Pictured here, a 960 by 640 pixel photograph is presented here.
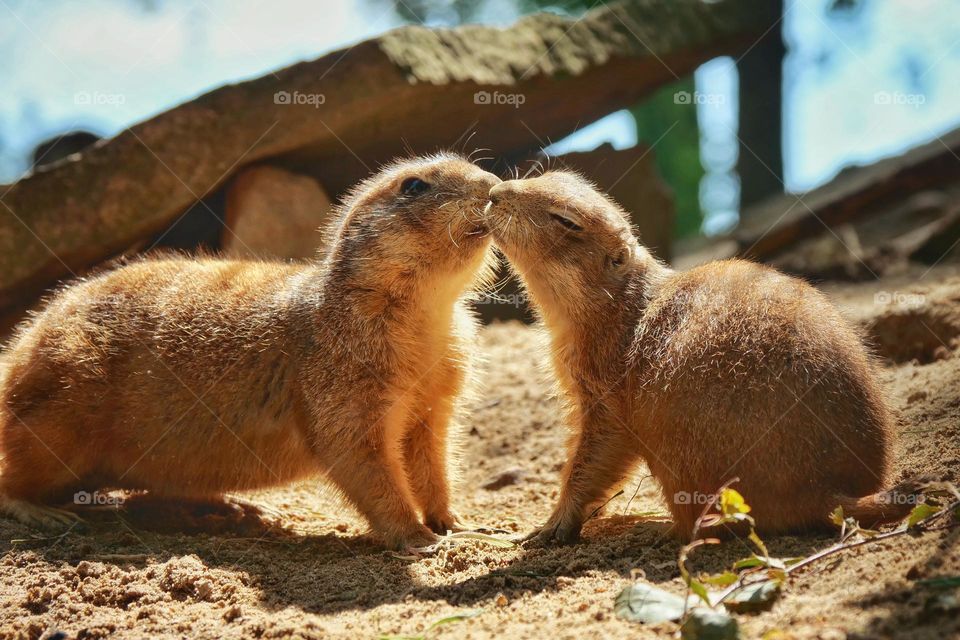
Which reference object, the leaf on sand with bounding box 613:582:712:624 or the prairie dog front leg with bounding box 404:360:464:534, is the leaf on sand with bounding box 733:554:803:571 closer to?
the leaf on sand with bounding box 613:582:712:624

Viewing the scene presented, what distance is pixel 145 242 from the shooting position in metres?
10.3

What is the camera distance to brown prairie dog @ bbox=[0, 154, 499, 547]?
21.7ft

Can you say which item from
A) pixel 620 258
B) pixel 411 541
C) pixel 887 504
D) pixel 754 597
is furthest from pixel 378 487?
pixel 887 504

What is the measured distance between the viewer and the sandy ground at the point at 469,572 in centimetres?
404

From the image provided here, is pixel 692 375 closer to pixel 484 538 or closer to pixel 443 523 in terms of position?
pixel 484 538

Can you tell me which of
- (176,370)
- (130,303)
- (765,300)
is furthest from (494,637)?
(130,303)

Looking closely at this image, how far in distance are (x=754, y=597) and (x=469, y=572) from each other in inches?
80.8

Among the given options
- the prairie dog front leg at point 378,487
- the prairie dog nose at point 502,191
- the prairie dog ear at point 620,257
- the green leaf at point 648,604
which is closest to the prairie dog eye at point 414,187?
the prairie dog nose at point 502,191

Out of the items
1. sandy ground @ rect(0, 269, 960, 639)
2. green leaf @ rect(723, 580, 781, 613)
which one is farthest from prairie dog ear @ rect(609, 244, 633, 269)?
green leaf @ rect(723, 580, 781, 613)

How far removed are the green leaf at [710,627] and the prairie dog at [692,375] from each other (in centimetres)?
159

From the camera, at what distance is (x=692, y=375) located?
→ 17.8 feet

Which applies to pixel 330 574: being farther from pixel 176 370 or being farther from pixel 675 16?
pixel 675 16

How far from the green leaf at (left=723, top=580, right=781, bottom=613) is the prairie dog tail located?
43.8 inches

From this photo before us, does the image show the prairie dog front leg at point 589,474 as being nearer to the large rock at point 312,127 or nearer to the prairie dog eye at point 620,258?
the prairie dog eye at point 620,258
